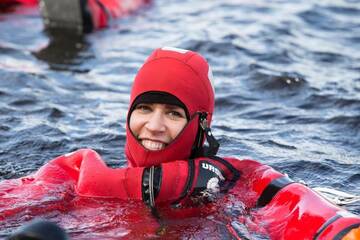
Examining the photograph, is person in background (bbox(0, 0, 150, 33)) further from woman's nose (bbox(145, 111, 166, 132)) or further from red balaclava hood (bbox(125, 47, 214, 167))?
woman's nose (bbox(145, 111, 166, 132))

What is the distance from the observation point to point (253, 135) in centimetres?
665

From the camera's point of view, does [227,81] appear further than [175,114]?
Yes

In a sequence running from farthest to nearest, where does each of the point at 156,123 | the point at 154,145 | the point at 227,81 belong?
the point at 227,81, the point at 154,145, the point at 156,123

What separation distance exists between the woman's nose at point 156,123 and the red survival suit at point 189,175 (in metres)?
0.14

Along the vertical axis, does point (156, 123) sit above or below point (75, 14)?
above

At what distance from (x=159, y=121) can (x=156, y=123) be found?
3cm

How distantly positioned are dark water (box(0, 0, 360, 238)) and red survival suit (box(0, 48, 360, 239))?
2.80 feet

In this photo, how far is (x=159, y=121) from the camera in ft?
14.6

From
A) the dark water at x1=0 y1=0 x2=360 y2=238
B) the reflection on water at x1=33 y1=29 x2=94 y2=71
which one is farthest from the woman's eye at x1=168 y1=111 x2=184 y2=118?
the reflection on water at x1=33 y1=29 x2=94 y2=71

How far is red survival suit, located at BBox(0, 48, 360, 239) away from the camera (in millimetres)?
4297

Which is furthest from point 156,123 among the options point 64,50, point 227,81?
point 64,50

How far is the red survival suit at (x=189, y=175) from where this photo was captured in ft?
14.1

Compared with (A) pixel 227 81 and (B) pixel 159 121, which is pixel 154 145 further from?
(A) pixel 227 81

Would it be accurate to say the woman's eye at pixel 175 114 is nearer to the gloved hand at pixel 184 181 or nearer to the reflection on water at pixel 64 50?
the gloved hand at pixel 184 181
